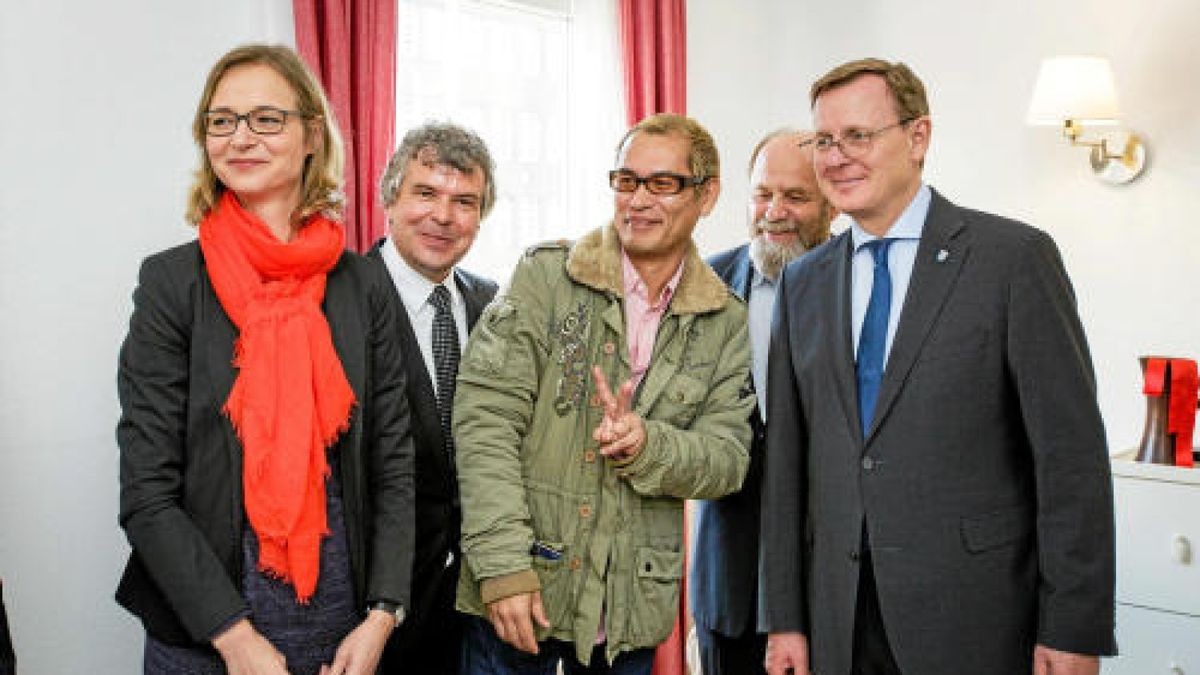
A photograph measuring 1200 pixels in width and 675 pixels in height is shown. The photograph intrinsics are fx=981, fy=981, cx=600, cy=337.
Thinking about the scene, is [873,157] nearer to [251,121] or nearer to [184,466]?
[251,121]

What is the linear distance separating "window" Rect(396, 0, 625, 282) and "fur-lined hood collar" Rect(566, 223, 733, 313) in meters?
1.67

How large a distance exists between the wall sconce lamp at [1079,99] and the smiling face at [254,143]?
8.46ft

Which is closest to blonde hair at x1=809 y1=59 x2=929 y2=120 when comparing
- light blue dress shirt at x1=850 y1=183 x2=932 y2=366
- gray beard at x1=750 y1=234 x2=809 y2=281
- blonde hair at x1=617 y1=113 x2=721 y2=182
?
light blue dress shirt at x1=850 y1=183 x2=932 y2=366

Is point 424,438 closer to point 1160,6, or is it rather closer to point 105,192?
point 105,192

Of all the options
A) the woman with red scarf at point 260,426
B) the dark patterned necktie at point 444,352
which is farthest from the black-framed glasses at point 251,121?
the dark patterned necktie at point 444,352

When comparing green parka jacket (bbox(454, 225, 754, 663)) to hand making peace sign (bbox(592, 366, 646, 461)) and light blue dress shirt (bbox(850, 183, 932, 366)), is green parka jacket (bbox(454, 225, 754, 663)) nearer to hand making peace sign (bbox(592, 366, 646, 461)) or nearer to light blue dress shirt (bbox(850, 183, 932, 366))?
hand making peace sign (bbox(592, 366, 646, 461))

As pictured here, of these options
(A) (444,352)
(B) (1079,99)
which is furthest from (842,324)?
(B) (1079,99)

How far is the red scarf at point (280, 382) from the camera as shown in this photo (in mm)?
1373

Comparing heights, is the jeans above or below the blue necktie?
below

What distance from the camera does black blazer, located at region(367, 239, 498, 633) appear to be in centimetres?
179

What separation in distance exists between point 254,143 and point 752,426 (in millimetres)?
1064

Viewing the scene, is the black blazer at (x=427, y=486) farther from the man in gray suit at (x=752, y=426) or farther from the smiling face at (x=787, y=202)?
the smiling face at (x=787, y=202)

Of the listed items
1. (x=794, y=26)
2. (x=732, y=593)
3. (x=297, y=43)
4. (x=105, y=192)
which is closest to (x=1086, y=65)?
(x=794, y=26)

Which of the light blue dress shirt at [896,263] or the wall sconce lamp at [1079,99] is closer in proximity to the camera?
the light blue dress shirt at [896,263]
